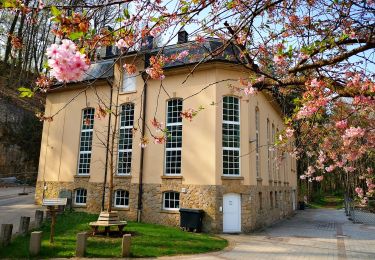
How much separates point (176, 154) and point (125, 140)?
149 inches

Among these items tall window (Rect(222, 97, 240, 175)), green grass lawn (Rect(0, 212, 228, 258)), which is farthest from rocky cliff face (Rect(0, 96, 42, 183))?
tall window (Rect(222, 97, 240, 175))

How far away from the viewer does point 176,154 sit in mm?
18906

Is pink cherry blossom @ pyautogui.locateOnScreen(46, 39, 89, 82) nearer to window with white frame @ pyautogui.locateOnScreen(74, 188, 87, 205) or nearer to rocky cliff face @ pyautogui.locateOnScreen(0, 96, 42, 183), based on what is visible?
window with white frame @ pyautogui.locateOnScreen(74, 188, 87, 205)

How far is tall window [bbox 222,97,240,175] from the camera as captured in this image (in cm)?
1817

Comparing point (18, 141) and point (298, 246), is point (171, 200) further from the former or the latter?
point (18, 141)

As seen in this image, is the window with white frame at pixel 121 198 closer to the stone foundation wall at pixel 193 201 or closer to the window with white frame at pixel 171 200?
the stone foundation wall at pixel 193 201

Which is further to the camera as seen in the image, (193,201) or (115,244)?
(193,201)

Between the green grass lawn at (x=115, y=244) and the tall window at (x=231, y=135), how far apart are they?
16.3 feet

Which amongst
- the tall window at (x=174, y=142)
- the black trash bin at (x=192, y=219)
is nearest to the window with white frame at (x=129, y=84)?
the tall window at (x=174, y=142)

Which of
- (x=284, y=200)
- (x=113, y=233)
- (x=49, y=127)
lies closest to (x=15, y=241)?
(x=113, y=233)

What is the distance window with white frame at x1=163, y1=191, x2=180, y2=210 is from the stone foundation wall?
0.27m

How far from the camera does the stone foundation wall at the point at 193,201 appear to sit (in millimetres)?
17062

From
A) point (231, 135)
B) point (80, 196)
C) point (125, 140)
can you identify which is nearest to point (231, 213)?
point (231, 135)

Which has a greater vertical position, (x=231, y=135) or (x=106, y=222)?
(x=231, y=135)
